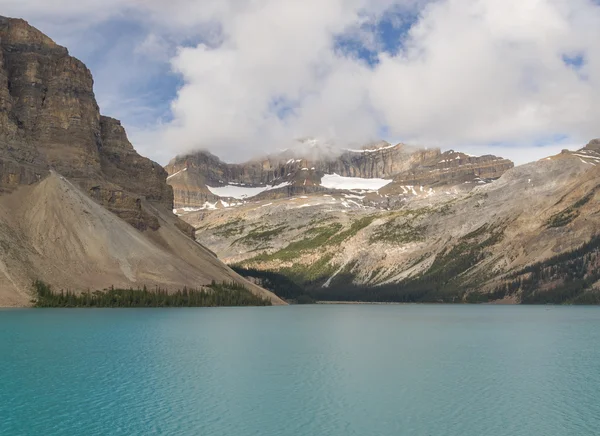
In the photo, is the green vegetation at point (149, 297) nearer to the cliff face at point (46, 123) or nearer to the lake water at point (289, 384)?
the cliff face at point (46, 123)

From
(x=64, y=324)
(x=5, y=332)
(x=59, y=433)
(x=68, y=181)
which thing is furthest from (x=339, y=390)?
(x=68, y=181)

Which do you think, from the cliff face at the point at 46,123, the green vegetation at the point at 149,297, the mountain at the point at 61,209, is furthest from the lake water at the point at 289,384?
the cliff face at the point at 46,123

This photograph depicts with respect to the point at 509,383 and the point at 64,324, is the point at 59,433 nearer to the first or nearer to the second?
the point at 509,383

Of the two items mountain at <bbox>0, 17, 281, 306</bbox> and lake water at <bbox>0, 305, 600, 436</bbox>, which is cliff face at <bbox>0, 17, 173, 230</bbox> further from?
lake water at <bbox>0, 305, 600, 436</bbox>

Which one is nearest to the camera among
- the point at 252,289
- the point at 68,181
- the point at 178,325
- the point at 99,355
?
the point at 99,355

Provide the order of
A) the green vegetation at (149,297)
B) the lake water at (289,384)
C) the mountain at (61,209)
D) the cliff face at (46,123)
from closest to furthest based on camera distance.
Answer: the lake water at (289,384) → the green vegetation at (149,297) → the mountain at (61,209) → the cliff face at (46,123)

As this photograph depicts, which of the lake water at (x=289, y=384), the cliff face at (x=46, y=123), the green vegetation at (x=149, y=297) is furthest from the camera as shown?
the cliff face at (x=46, y=123)

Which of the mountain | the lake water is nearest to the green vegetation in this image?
the mountain
